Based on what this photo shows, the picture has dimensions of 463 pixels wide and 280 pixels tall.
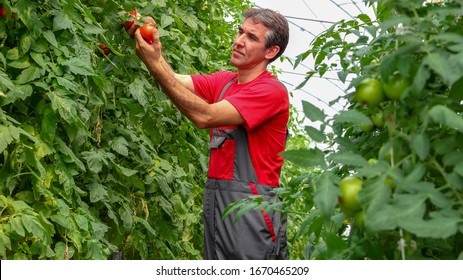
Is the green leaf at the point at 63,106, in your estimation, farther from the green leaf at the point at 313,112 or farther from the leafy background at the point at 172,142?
the green leaf at the point at 313,112

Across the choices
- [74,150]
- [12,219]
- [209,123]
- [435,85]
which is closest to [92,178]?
[74,150]

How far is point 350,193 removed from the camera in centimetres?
108

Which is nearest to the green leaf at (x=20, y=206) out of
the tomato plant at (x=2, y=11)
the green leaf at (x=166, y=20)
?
the tomato plant at (x=2, y=11)

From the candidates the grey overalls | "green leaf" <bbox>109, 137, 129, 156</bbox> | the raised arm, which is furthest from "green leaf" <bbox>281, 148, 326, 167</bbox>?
"green leaf" <bbox>109, 137, 129, 156</bbox>

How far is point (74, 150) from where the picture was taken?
8.84 ft

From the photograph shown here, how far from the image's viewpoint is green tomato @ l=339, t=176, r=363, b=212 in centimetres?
108

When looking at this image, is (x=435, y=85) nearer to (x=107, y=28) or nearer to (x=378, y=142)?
(x=378, y=142)

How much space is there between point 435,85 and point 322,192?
0.29 meters

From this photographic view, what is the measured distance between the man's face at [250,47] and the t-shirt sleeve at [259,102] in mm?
134

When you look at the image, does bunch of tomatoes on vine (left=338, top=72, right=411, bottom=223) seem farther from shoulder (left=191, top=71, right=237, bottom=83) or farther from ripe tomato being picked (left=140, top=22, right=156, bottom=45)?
shoulder (left=191, top=71, right=237, bottom=83)

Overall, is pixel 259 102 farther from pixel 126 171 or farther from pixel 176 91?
pixel 126 171

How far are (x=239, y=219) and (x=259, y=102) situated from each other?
1.46 feet

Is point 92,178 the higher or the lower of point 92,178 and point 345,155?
the lower

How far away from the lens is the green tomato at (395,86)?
1108 millimetres
